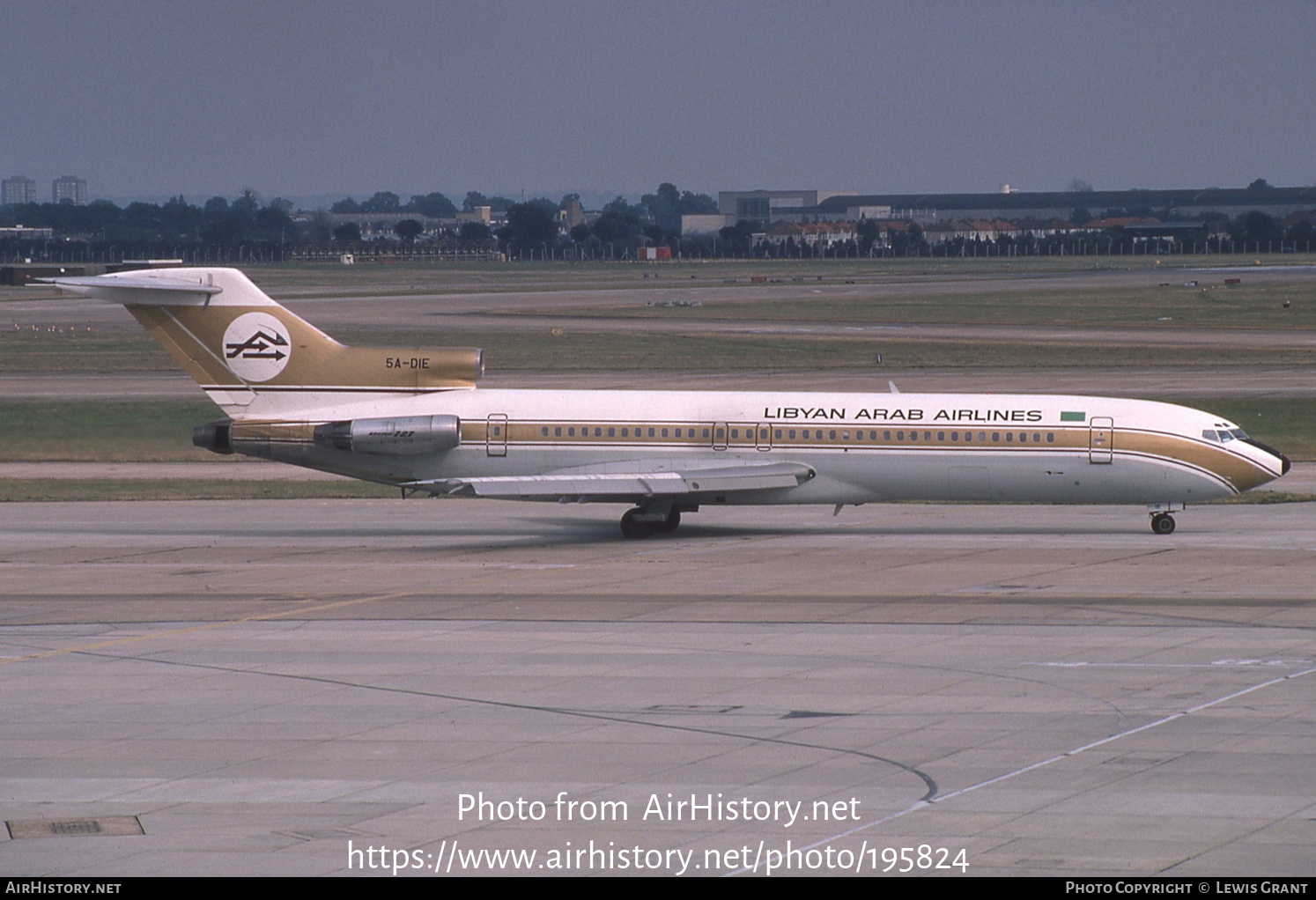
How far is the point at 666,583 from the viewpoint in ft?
98.1

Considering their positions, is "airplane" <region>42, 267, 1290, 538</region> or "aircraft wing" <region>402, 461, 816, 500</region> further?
"airplane" <region>42, 267, 1290, 538</region>

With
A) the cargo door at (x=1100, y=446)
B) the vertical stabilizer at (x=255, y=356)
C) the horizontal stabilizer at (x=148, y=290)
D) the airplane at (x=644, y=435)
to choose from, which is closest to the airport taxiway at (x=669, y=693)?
the airplane at (x=644, y=435)

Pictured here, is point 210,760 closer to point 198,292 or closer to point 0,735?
point 0,735

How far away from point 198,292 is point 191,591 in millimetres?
9235

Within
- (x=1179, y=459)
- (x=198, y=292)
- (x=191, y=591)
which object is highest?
(x=198, y=292)

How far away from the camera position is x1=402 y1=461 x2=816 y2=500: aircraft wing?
1330 inches

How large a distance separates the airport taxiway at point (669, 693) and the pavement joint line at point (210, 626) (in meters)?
0.08

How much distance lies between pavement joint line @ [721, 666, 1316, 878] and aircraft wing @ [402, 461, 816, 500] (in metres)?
14.1

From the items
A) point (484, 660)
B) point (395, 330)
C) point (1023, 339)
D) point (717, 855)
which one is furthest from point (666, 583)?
point (395, 330)

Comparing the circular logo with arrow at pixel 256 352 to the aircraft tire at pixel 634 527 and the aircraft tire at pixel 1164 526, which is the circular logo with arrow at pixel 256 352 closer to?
the aircraft tire at pixel 634 527

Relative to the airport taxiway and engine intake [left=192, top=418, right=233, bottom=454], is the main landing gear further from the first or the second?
engine intake [left=192, top=418, right=233, bottom=454]

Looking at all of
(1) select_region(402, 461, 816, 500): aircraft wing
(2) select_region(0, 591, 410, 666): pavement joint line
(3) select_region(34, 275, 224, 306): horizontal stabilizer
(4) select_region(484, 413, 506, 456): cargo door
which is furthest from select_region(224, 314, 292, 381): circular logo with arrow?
(2) select_region(0, 591, 410, 666): pavement joint line

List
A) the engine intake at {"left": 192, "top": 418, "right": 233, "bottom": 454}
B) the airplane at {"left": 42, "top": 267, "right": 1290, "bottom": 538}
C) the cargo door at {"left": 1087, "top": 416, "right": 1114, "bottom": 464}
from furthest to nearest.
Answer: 1. the engine intake at {"left": 192, "top": 418, "right": 233, "bottom": 454}
2. the airplane at {"left": 42, "top": 267, "right": 1290, "bottom": 538}
3. the cargo door at {"left": 1087, "top": 416, "right": 1114, "bottom": 464}

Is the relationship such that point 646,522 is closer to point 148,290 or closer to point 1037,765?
point 148,290
